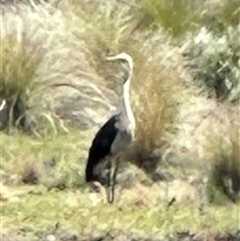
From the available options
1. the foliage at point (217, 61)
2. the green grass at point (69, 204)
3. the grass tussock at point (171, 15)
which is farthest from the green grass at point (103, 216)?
the grass tussock at point (171, 15)

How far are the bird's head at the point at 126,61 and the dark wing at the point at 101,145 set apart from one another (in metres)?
0.10

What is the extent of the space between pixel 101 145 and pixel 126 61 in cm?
18

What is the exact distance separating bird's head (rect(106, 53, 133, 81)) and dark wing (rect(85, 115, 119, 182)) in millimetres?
102

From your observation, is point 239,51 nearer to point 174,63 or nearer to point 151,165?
point 174,63

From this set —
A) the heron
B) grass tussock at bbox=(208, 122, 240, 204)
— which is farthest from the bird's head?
grass tussock at bbox=(208, 122, 240, 204)

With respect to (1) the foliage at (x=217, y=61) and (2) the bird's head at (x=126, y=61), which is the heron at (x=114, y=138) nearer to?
(2) the bird's head at (x=126, y=61)

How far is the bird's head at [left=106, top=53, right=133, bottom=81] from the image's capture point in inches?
66.9

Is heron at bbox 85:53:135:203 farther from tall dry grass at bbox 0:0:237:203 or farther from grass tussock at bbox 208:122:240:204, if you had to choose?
grass tussock at bbox 208:122:240:204

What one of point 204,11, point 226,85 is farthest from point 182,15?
point 226,85

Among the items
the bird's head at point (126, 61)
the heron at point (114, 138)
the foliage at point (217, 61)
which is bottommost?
the heron at point (114, 138)

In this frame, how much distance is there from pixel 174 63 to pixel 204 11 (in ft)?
0.41

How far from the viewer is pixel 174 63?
1739 mm

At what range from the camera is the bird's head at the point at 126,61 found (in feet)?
5.57

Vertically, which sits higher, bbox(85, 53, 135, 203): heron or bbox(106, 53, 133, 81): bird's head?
bbox(106, 53, 133, 81): bird's head
